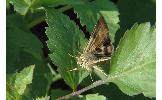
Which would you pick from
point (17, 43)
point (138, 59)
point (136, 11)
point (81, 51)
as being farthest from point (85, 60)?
point (136, 11)

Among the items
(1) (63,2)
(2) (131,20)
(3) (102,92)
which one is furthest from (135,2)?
(1) (63,2)

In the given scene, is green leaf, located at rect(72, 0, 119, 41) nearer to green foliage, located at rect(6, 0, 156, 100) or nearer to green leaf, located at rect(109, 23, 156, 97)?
green foliage, located at rect(6, 0, 156, 100)

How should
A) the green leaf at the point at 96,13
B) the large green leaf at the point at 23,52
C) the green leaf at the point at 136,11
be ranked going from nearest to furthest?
the green leaf at the point at 96,13 < the large green leaf at the point at 23,52 < the green leaf at the point at 136,11

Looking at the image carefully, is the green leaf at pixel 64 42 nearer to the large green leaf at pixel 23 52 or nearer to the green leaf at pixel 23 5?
Answer: the green leaf at pixel 23 5

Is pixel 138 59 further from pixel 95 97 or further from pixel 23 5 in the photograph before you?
pixel 23 5

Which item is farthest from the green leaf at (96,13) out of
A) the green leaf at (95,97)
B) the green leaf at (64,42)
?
the green leaf at (95,97)

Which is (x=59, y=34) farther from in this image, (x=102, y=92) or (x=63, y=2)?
(x=102, y=92)
